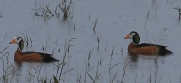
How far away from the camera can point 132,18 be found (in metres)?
21.2

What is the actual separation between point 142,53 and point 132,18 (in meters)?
3.62

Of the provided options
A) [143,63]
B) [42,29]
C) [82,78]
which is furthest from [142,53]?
[82,78]

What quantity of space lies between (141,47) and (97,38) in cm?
113

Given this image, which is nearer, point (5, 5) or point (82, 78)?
point (82, 78)

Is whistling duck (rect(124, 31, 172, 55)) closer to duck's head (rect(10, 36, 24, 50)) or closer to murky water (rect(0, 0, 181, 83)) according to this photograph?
murky water (rect(0, 0, 181, 83))

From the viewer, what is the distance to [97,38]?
679 inches

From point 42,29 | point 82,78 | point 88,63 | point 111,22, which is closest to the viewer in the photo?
point 82,78

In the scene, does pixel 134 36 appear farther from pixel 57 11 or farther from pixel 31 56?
pixel 57 11

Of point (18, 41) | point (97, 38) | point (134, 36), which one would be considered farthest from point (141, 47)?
point (18, 41)

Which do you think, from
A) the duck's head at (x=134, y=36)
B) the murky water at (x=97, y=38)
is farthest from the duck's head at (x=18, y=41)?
the duck's head at (x=134, y=36)

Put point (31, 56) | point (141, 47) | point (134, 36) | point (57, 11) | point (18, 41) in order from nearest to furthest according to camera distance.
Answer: point (31, 56), point (18, 41), point (141, 47), point (134, 36), point (57, 11)

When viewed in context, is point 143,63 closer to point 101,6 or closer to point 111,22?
point 111,22

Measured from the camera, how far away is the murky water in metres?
14.3

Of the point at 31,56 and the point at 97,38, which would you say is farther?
the point at 97,38
